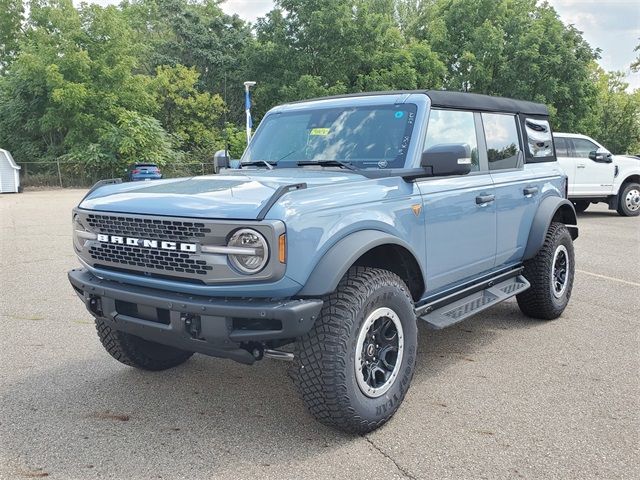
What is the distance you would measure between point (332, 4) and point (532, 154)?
3191 cm

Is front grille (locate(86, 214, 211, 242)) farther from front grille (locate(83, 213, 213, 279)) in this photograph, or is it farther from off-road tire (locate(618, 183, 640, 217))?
off-road tire (locate(618, 183, 640, 217))

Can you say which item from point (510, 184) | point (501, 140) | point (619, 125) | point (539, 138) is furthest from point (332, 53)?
point (510, 184)

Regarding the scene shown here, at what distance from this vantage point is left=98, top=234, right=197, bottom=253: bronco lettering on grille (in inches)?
117

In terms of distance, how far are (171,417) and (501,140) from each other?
342cm

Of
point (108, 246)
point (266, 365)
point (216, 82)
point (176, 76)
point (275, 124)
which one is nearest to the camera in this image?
point (108, 246)

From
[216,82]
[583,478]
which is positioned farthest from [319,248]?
[216,82]

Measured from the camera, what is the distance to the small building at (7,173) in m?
29.2

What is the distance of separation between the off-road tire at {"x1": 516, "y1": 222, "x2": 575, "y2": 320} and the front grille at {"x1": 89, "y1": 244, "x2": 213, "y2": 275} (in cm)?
332

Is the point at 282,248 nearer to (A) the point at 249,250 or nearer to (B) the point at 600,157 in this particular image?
(A) the point at 249,250

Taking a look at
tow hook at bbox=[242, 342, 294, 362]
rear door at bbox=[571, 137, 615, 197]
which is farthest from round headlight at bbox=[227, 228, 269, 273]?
rear door at bbox=[571, 137, 615, 197]

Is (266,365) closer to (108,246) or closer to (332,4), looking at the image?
(108,246)

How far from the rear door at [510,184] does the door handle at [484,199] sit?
139mm

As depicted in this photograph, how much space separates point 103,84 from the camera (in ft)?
113

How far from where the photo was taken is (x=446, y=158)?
3.60m
